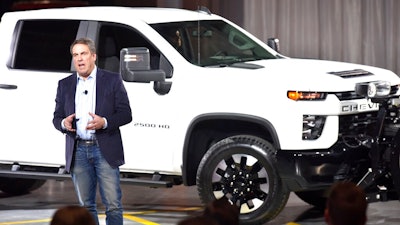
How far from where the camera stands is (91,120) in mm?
7992

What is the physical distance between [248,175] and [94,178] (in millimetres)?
1745

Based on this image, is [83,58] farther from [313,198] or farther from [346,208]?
[346,208]

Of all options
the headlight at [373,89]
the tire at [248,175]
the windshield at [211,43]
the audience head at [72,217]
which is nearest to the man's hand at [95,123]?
the tire at [248,175]

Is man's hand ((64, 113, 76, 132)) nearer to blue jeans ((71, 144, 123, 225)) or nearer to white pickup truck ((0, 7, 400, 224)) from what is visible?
blue jeans ((71, 144, 123, 225))

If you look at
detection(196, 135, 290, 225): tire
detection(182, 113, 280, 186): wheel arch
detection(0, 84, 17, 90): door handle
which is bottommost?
detection(196, 135, 290, 225): tire

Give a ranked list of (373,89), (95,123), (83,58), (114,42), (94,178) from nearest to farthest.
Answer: (95,123) < (83,58) < (94,178) < (373,89) < (114,42)

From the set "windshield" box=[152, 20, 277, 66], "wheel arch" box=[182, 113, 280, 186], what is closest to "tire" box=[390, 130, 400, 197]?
"wheel arch" box=[182, 113, 280, 186]

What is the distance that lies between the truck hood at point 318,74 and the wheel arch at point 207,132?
1.49 ft

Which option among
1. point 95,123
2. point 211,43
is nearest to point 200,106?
point 211,43

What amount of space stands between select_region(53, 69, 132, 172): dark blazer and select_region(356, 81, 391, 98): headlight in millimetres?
2061

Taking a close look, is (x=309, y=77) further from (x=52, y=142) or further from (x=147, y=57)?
(x=52, y=142)

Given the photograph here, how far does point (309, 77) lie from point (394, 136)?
855 millimetres

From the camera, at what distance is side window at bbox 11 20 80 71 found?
1060 cm

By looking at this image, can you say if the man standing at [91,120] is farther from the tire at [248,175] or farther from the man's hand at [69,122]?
the tire at [248,175]
